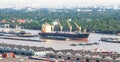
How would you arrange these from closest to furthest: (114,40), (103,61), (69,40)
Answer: (103,61) → (114,40) → (69,40)

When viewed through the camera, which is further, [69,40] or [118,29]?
[118,29]

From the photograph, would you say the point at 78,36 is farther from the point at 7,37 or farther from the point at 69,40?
the point at 7,37

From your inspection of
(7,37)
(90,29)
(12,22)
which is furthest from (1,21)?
(7,37)

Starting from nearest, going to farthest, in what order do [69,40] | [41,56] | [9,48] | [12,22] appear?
[41,56] < [9,48] < [69,40] < [12,22]

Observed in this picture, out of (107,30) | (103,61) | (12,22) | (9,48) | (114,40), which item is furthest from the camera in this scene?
(12,22)

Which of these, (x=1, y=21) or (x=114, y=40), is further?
(x=1, y=21)

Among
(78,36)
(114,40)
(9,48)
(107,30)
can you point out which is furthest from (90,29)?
(9,48)

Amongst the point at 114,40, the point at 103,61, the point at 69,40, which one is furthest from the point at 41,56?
the point at 69,40

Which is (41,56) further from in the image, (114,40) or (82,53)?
(114,40)

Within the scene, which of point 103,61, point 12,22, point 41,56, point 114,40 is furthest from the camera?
point 12,22
